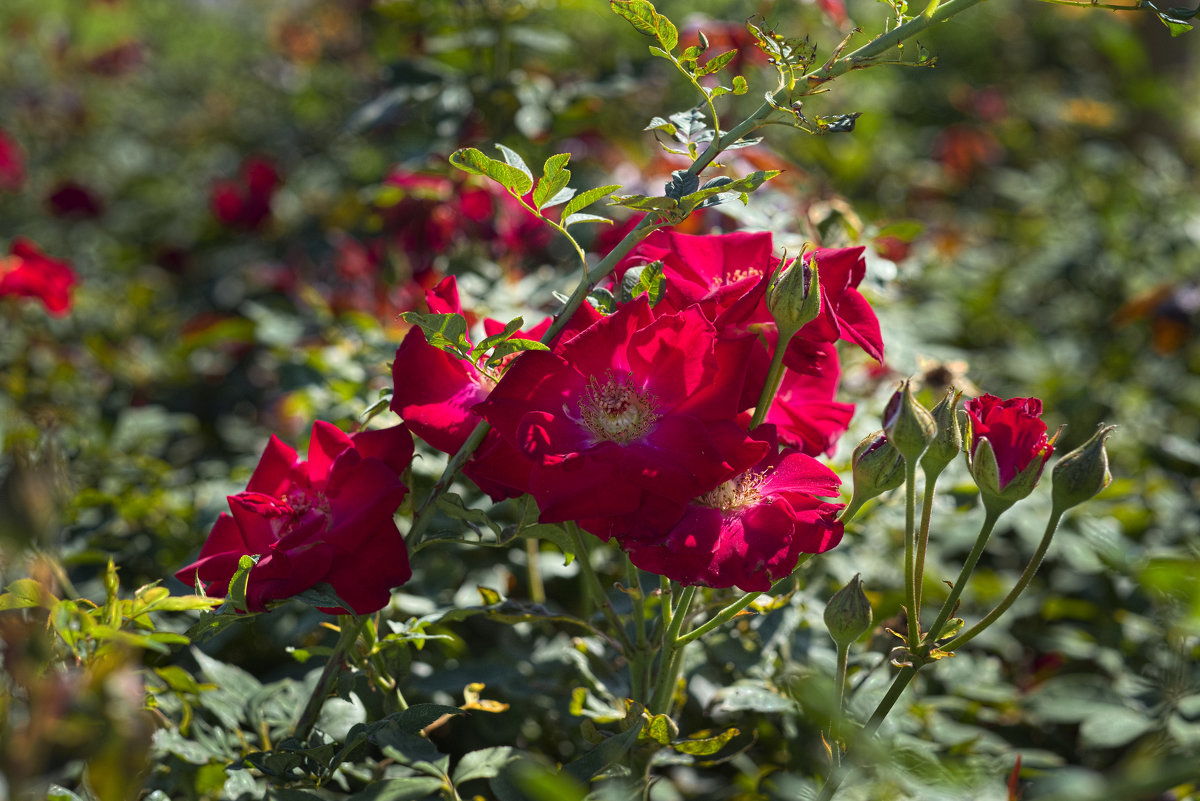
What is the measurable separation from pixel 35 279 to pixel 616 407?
1.58 meters

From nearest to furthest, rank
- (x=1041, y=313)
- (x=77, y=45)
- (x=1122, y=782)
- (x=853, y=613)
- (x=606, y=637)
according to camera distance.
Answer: (x=1122, y=782) < (x=853, y=613) < (x=606, y=637) < (x=1041, y=313) < (x=77, y=45)

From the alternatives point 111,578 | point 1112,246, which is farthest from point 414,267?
point 1112,246

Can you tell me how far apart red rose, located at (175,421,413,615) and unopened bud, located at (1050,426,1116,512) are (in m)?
0.62

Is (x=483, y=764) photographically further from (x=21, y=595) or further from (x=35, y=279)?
(x=35, y=279)

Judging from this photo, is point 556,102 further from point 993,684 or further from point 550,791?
point 550,791

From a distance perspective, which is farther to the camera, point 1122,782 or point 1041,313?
point 1041,313

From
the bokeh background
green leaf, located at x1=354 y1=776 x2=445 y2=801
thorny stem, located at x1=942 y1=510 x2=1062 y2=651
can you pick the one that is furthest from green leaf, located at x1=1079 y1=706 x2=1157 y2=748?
green leaf, located at x1=354 y1=776 x2=445 y2=801

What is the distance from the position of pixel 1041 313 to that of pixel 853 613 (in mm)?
2559

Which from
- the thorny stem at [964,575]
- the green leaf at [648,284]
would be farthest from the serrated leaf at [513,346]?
the thorny stem at [964,575]

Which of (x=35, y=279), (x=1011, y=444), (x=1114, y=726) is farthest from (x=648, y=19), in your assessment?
(x=35, y=279)

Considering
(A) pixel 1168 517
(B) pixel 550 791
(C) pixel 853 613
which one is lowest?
(A) pixel 1168 517

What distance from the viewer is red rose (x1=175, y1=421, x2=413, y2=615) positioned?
0.93 metres

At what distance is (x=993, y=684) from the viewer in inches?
60.0

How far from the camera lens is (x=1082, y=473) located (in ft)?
2.90
